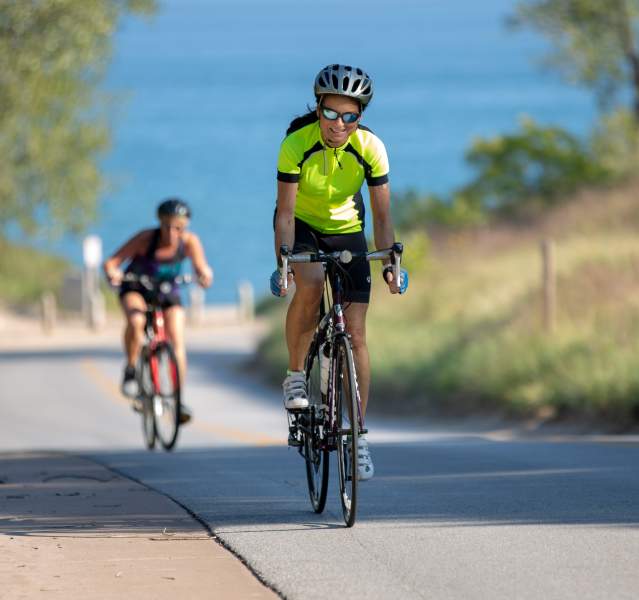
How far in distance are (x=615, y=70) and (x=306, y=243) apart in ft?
120

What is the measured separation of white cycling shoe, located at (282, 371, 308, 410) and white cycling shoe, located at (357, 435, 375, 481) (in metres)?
0.54

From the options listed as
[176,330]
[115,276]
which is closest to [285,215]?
[115,276]

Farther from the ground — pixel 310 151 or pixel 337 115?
pixel 337 115

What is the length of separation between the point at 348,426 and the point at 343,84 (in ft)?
5.44

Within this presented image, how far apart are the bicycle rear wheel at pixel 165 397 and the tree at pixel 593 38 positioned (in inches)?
1184

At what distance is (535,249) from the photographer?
31.2m

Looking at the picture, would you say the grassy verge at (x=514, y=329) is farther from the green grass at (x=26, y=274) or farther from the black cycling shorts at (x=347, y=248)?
the green grass at (x=26, y=274)

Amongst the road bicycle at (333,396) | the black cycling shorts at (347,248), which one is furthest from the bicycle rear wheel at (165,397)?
the black cycling shorts at (347,248)

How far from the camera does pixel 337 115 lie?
794cm

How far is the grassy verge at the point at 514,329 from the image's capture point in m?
18.9

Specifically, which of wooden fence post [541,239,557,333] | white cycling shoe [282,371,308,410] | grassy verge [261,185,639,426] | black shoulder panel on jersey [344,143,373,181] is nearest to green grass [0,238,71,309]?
grassy verge [261,185,639,426]

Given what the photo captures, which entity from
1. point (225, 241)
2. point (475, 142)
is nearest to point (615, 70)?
point (475, 142)

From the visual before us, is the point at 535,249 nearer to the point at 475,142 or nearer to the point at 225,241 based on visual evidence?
the point at 475,142

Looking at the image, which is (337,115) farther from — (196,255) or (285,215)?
(196,255)
